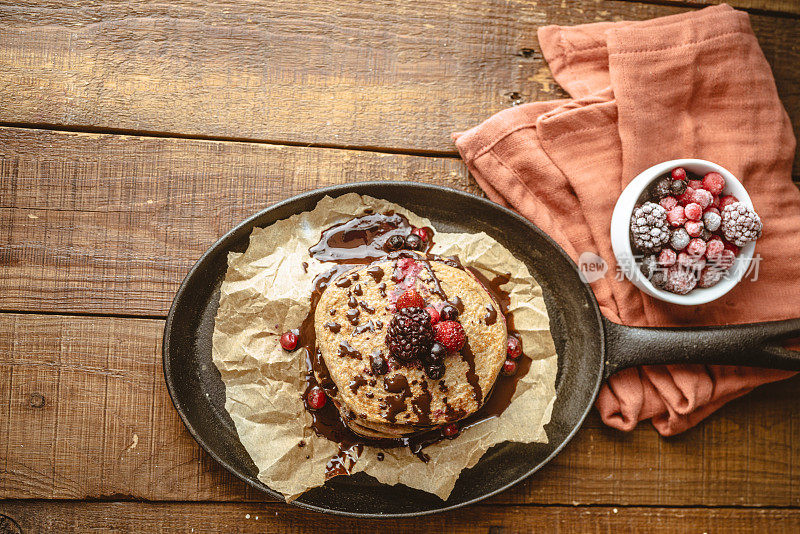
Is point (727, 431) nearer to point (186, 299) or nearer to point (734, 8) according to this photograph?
point (734, 8)

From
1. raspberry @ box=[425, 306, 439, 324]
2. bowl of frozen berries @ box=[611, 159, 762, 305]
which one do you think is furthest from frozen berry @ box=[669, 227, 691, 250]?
raspberry @ box=[425, 306, 439, 324]

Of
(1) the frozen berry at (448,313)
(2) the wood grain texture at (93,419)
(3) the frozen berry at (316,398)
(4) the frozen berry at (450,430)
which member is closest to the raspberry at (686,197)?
(1) the frozen berry at (448,313)

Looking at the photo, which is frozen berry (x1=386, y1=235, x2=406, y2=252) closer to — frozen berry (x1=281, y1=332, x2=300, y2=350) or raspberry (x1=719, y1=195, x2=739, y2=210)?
frozen berry (x1=281, y1=332, x2=300, y2=350)

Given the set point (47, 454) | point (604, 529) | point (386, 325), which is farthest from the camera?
point (604, 529)

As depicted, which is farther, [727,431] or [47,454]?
[727,431]

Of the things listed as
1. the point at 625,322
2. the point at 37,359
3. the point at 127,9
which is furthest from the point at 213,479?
the point at 127,9

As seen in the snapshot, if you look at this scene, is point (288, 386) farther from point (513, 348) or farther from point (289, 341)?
point (513, 348)
